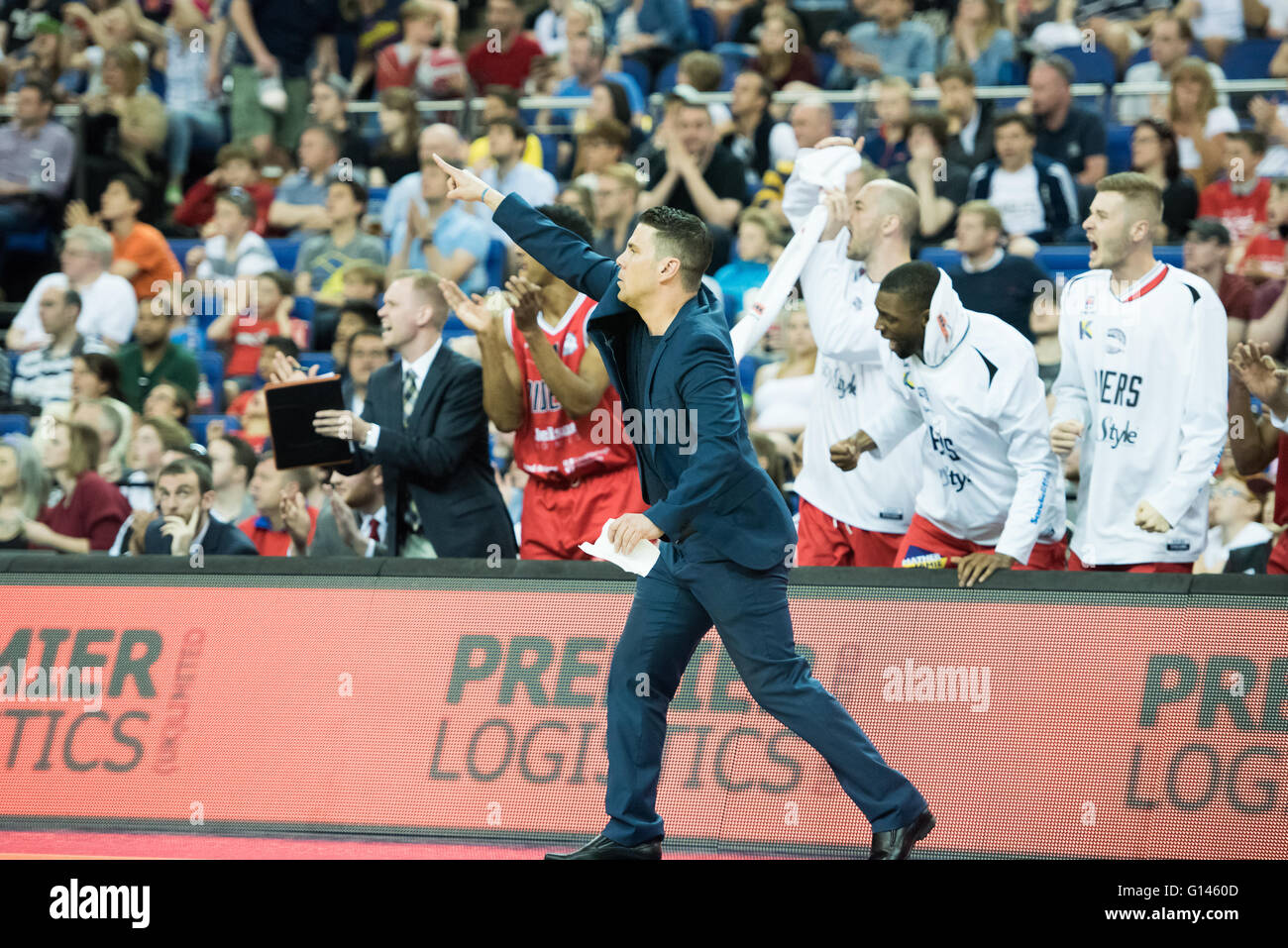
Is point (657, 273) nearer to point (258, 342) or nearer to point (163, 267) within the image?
point (258, 342)

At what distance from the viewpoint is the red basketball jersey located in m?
6.94

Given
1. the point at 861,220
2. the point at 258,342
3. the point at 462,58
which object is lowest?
the point at 258,342

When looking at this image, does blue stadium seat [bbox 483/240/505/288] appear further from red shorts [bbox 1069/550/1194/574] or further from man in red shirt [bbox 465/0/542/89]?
red shorts [bbox 1069/550/1194/574]

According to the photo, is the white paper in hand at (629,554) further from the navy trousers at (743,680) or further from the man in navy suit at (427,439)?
the man in navy suit at (427,439)

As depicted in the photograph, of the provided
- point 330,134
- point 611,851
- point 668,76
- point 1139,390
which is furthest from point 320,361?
point 611,851

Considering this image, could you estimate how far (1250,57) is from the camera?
12.5m

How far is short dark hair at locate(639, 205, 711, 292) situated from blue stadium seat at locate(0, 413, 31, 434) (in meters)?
6.54

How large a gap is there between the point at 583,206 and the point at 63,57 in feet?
22.7

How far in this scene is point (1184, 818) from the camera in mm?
5582

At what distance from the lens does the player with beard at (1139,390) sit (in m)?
6.08

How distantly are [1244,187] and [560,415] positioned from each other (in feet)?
18.7

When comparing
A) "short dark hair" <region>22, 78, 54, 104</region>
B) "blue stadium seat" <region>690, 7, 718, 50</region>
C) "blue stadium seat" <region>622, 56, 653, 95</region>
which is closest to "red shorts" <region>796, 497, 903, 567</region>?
"blue stadium seat" <region>622, 56, 653, 95</region>

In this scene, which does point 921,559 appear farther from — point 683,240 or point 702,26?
point 702,26
